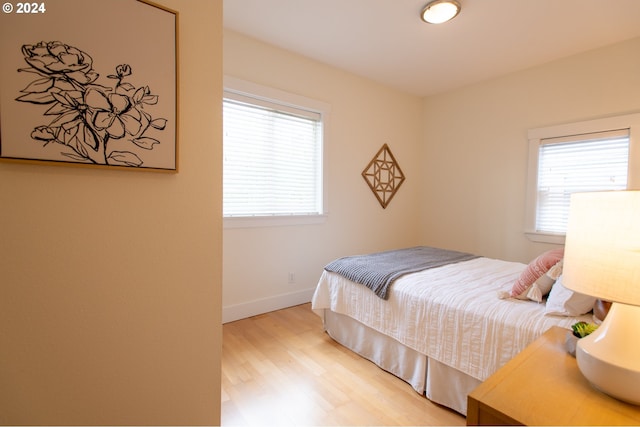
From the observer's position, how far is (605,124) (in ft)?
9.07

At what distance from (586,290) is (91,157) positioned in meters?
1.47

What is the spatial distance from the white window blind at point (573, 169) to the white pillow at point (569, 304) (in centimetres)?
168

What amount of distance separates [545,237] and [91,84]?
3.97 metres

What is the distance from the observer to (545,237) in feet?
10.3

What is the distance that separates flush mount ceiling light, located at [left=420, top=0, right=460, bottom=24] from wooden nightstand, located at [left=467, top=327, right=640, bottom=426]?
2402mm

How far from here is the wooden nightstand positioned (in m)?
0.73

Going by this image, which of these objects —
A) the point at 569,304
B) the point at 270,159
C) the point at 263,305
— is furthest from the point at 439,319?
the point at 270,159

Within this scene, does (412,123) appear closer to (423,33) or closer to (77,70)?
(423,33)

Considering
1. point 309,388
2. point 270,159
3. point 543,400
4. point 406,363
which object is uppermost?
point 270,159

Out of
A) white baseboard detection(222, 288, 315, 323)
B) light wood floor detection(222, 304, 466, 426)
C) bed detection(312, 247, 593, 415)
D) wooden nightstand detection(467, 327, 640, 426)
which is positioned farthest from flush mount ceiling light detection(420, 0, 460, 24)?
white baseboard detection(222, 288, 315, 323)

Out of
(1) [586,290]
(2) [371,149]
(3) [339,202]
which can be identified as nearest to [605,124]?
(2) [371,149]

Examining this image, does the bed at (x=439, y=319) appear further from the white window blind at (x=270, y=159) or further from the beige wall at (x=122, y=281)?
the beige wall at (x=122, y=281)

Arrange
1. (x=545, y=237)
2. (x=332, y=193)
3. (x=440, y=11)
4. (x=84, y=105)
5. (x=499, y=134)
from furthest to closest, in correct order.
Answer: (x=499, y=134), (x=332, y=193), (x=545, y=237), (x=440, y=11), (x=84, y=105)

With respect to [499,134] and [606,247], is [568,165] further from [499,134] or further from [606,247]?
[606,247]
